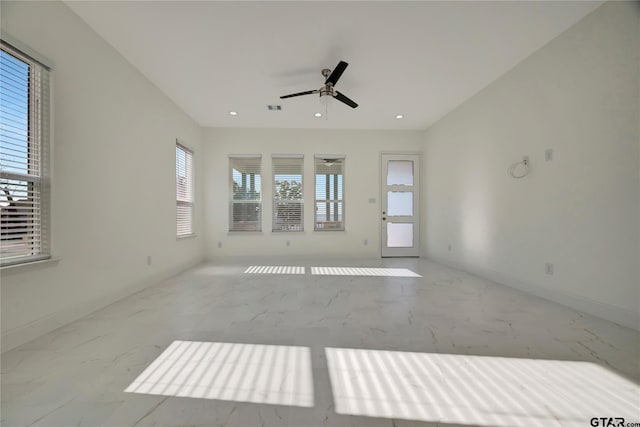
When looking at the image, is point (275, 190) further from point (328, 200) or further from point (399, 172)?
point (399, 172)

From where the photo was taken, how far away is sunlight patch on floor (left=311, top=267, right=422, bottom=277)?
13.7 ft

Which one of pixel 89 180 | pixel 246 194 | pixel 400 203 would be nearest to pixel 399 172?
pixel 400 203

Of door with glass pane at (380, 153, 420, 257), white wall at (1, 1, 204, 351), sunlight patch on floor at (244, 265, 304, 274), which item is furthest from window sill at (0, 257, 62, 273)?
door with glass pane at (380, 153, 420, 257)

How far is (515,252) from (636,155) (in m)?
1.58

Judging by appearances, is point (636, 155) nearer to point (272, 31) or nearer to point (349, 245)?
point (272, 31)

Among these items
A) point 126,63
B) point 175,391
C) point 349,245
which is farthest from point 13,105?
point 349,245

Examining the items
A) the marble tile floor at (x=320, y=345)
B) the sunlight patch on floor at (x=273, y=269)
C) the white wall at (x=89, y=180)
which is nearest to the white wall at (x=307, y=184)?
the sunlight patch on floor at (x=273, y=269)

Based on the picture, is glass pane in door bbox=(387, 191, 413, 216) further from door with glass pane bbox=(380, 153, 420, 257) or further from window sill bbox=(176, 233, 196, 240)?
window sill bbox=(176, 233, 196, 240)

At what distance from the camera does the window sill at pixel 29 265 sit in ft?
5.83

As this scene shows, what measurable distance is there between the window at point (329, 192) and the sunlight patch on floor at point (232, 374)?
3940 mm

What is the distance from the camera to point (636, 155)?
83.9 inches

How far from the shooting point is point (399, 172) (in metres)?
5.75

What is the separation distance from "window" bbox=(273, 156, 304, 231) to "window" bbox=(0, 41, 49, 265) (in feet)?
12.3

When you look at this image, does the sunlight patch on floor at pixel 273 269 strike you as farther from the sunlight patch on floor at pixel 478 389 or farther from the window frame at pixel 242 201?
the sunlight patch on floor at pixel 478 389
